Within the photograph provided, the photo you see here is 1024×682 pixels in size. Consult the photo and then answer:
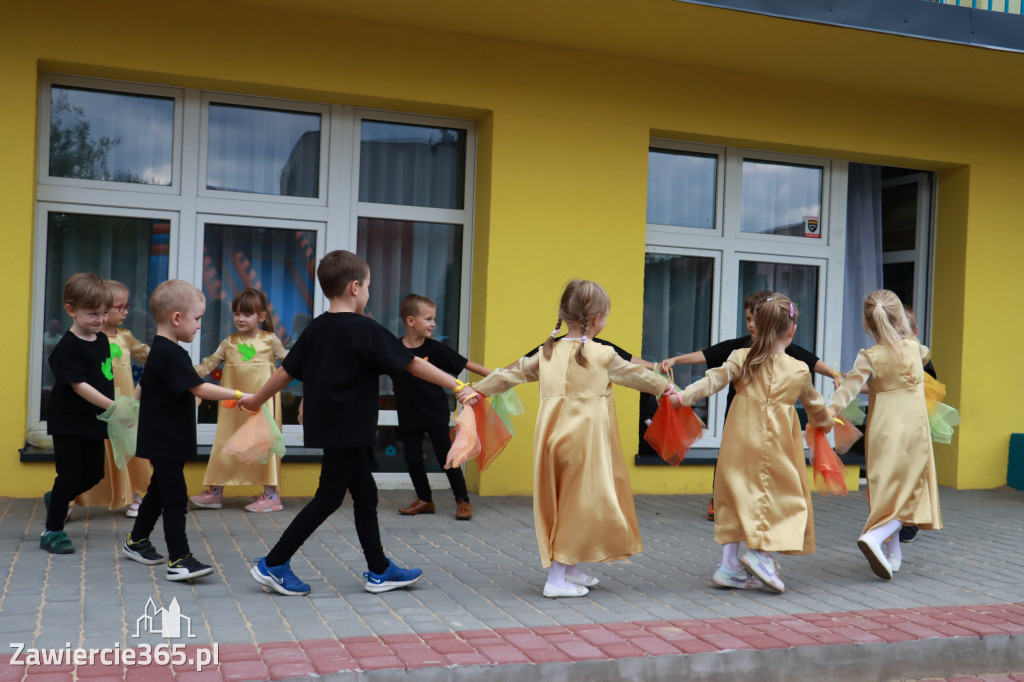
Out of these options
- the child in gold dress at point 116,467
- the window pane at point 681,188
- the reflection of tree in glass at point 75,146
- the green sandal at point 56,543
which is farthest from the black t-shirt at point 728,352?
the reflection of tree in glass at point 75,146

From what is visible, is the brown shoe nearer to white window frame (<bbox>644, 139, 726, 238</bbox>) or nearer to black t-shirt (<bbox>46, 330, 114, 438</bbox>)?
black t-shirt (<bbox>46, 330, 114, 438</bbox>)

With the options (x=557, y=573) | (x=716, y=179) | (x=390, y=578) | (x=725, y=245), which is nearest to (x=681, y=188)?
(x=716, y=179)

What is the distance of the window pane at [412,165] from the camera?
8320mm

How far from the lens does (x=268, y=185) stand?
8102 mm

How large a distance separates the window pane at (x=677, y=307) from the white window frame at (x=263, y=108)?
10.9 ft

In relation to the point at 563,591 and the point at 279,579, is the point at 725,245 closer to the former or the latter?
the point at 563,591

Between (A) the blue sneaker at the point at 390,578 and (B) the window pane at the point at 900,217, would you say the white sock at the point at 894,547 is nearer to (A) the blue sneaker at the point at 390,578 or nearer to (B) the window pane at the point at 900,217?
(A) the blue sneaker at the point at 390,578

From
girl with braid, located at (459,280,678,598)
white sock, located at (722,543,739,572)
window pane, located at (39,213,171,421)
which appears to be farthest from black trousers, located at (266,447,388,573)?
window pane, located at (39,213,171,421)

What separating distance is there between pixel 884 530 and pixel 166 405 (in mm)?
4325

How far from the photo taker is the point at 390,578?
15.8 ft

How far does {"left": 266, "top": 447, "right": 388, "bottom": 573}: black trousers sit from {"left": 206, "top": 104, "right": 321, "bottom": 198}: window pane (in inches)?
160

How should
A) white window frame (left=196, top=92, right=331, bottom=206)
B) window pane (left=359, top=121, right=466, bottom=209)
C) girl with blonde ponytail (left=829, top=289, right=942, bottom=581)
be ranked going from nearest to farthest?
1. girl with blonde ponytail (left=829, top=289, right=942, bottom=581)
2. white window frame (left=196, top=92, right=331, bottom=206)
3. window pane (left=359, top=121, right=466, bottom=209)

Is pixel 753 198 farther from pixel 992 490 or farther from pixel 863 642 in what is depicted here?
pixel 863 642

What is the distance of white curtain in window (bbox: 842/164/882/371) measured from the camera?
10.4 metres
